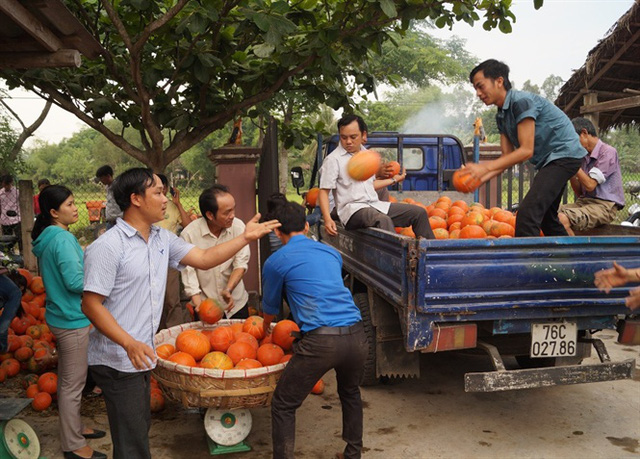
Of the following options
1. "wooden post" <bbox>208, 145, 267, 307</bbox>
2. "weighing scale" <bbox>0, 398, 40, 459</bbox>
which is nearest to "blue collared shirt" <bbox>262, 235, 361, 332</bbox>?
"weighing scale" <bbox>0, 398, 40, 459</bbox>

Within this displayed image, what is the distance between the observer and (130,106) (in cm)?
627

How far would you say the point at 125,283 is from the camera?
2.69m

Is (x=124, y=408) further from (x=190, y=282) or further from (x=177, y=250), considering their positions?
(x=190, y=282)

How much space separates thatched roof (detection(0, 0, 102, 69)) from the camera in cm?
308

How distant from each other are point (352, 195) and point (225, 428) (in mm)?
2281

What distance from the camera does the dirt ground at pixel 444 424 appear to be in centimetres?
386

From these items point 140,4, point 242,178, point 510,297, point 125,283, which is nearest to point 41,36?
point 140,4

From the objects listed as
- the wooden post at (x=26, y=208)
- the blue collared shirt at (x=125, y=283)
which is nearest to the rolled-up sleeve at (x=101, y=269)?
the blue collared shirt at (x=125, y=283)

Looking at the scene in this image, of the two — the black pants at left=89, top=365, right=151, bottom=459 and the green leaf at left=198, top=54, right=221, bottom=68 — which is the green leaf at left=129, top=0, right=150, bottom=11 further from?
the black pants at left=89, top=365, right=151, bottom=459

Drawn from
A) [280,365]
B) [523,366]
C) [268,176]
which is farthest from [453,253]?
[268,176]

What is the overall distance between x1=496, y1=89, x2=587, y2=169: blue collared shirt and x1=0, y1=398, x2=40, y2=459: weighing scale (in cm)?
386

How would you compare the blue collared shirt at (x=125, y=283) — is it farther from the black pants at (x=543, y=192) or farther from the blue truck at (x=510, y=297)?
the black pants at (x=543, y=192)

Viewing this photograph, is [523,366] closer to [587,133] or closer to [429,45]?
[587,133]

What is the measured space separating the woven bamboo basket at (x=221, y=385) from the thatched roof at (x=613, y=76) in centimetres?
863
